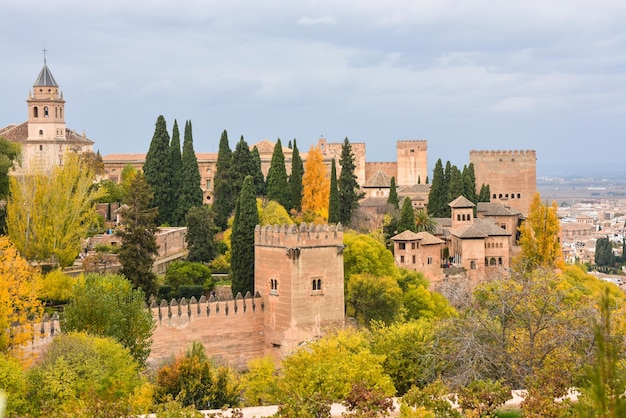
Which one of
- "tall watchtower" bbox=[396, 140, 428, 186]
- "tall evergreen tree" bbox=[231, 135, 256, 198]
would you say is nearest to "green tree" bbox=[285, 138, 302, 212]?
"tall evergreen tree" bbox=[231, 135, 256, 198]

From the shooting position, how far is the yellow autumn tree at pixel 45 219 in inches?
1398

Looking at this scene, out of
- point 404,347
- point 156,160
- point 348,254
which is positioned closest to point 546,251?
point 348,254

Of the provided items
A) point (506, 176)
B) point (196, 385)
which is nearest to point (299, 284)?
point (196, 385)

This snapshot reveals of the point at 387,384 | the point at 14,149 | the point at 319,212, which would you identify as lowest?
the point at 387,384

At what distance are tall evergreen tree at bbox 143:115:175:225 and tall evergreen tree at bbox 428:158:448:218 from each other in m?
15.3

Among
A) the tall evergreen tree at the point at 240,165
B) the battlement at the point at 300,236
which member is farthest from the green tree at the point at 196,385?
the tall evergreen tree at the point at 240,165

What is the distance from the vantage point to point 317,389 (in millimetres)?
24500

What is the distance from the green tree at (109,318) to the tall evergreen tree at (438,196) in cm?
2892

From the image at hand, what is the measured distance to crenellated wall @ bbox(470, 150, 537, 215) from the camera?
64.9 m

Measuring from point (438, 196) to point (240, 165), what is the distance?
12.3 m

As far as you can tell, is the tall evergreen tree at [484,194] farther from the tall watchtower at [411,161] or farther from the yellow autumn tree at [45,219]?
the yellow autumn tree at [45,219]

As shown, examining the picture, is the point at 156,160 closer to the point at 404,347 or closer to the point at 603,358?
the point at 404,347

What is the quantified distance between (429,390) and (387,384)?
19.5 feet

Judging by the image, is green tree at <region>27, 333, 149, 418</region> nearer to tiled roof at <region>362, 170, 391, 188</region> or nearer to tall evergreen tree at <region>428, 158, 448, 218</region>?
tall evergreen tree at <region>428, 158, 448, 218</region>
